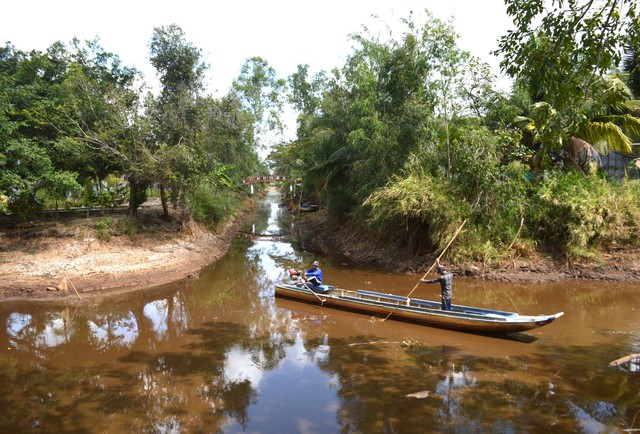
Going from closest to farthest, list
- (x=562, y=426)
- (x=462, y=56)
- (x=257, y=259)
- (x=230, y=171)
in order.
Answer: (x=562, y=426) → (x=462, y=56) → (x=257, y=259) → (x=230, y=171)

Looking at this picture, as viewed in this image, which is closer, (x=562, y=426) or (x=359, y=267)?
(x=562, y=426)

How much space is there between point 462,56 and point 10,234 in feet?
58.4

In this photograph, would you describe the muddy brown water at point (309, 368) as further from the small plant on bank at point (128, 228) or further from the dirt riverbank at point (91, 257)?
the small plant on bank at point (128, 228)

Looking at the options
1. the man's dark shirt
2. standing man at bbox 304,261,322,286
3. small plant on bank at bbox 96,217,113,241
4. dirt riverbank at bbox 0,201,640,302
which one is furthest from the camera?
small plant on bank at bbox 96,217,113,241

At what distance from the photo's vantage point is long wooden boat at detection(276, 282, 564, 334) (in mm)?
7922

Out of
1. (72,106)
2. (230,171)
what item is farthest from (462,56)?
(230,171)

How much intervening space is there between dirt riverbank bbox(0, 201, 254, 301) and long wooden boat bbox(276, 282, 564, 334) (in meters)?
5.53

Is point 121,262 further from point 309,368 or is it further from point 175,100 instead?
point 309,368

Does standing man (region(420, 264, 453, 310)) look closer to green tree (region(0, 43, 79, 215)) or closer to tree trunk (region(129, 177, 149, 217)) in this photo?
green tree (region(0, 43, 79, 215))

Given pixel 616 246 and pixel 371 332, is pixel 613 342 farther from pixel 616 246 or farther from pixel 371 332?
pixel 616 246

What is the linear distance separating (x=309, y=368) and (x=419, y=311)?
3.16 m

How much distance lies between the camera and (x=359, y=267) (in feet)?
51.1

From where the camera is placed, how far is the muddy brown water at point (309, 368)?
556cm

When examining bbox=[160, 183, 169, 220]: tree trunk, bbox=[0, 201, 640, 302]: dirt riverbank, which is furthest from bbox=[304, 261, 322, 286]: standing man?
bbox=[160, 183, 169, 220]: tree trunk
